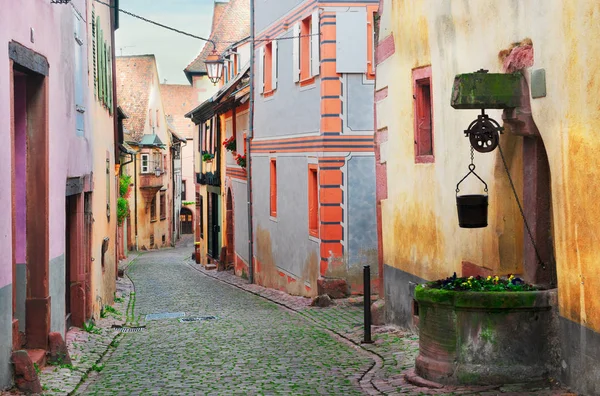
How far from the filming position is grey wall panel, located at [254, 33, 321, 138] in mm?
19125

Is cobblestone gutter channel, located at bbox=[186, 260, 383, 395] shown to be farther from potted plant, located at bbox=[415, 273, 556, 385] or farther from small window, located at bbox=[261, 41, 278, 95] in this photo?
small window, located at bbox=[261, 41, 278, 95]

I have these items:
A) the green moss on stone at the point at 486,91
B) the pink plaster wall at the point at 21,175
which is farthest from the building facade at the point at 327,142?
the green moss on stone at the point at 486,91

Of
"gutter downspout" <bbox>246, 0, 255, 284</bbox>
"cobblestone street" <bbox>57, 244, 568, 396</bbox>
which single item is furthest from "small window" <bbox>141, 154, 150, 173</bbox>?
"cobblestone street" <bbox>57, 244, 568, 396</bbox>

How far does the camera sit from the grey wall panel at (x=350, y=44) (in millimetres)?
18250

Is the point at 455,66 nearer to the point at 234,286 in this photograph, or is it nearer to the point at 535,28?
the point at 535,28

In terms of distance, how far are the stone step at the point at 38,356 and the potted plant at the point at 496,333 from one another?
4.25 meters

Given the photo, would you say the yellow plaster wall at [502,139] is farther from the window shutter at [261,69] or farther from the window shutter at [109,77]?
the window shutter at [261,69]

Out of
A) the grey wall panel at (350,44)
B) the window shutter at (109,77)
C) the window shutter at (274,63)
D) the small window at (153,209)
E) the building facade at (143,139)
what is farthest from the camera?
the small window at (153,209)

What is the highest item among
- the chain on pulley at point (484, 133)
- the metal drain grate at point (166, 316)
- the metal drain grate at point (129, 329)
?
the chain on pulley at point (484, 133)

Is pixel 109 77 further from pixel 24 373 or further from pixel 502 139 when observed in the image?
pixel 502 139

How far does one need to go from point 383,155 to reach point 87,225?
513 centimetres

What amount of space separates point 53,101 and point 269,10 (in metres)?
12.5

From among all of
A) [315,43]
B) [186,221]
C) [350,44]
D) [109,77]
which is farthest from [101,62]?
[186,221]

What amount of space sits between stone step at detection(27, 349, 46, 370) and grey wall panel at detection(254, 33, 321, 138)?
9.39 meters
